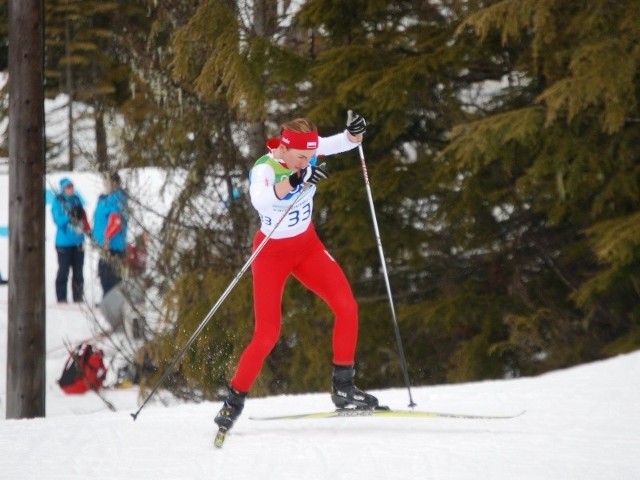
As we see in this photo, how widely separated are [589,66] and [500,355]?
3073mm

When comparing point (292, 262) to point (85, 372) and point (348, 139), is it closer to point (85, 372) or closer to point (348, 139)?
point (348, 139)

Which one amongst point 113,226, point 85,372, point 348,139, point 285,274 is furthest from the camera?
point 113,226

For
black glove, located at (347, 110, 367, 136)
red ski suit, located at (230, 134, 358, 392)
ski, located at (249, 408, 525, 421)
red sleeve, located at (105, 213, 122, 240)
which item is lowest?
ski, located at (249, 408, 525, 421)

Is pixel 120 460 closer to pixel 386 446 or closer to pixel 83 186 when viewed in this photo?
pixel 386 446

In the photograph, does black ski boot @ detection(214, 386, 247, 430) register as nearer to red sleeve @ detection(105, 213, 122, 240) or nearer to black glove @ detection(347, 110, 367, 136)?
black glove @ detection(347, 110, 367, 136)

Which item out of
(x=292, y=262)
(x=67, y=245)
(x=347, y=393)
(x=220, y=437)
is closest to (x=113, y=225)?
(x=67, y=245)

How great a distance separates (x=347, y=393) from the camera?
17.8 ft

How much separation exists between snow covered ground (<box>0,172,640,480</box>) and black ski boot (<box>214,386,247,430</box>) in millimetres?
111

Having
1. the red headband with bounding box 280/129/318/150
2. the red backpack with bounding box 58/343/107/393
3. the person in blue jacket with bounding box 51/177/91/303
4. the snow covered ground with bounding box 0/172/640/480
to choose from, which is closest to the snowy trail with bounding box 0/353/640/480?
the snow covered ground with bounding box 0/172/640/480

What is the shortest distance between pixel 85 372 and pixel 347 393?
6612 millimetres

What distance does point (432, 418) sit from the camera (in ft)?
19.2

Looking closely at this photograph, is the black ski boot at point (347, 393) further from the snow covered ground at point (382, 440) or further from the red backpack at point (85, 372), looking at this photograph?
the red backpack at point (85, 372)

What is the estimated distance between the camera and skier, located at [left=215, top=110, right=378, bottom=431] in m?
5.14

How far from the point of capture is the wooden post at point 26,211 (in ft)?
25.7
